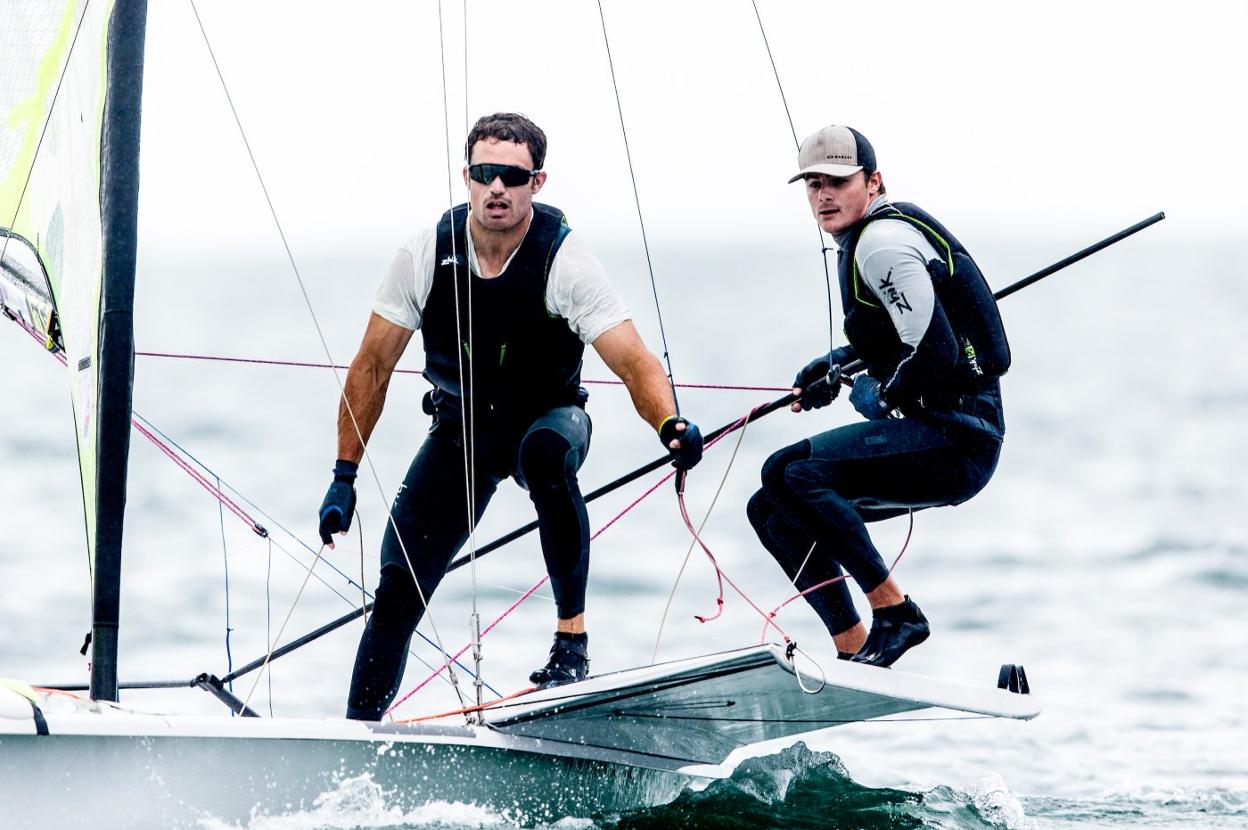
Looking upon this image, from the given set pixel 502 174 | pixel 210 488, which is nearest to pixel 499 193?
pixel 502 174

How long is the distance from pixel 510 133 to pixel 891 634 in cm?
150

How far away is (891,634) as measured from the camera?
13.0ft

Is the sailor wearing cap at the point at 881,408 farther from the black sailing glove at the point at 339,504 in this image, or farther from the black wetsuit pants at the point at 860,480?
the black sailing glove at the point at 339,504

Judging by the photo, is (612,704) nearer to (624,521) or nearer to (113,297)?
(113,297)

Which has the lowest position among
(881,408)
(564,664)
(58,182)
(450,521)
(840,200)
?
(564,664)

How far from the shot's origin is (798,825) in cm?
428

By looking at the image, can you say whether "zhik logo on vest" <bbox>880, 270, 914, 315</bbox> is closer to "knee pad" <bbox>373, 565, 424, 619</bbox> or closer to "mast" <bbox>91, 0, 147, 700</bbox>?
"knee pad" <bbox>373, 565, 424, 619</bbox>

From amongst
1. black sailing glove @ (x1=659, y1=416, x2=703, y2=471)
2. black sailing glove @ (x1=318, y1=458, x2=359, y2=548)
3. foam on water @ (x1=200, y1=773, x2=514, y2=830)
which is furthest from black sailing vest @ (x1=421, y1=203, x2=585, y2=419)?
foam on water @ (x1=200, y1=773, x2=514, y2=830)

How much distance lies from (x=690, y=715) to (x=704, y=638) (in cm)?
429

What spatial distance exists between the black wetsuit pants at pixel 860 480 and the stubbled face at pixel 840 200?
1.57 feet

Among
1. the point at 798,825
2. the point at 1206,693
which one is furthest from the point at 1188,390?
the point at 798,825

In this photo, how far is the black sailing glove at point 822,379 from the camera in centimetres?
409

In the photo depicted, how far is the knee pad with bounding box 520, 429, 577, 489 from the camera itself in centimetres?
391

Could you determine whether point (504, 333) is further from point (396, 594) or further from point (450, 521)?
point (396, 594)
